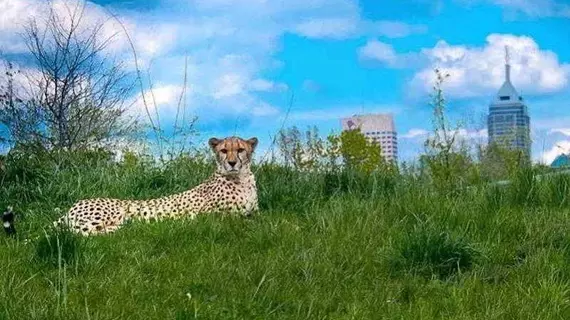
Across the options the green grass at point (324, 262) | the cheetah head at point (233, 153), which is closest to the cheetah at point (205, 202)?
the cheetah head at point (233, 153)

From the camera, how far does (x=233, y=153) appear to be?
21.9 ft

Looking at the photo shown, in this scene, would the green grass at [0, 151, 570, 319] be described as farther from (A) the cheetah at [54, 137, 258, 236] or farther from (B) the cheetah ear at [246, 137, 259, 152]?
(B) the cheetah ear at [246, 137, 259, 152]

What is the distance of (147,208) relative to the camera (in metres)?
6.53

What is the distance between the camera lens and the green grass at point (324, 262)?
4.16 meters

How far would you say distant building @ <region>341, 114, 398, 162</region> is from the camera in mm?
11700

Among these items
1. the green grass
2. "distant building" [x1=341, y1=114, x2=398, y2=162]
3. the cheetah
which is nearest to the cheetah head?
the cheetah

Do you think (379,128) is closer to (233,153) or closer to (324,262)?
(233,153)

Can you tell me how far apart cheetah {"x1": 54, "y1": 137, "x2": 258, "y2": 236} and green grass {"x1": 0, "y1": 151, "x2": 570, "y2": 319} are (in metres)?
0.26

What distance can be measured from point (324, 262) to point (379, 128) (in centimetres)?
733

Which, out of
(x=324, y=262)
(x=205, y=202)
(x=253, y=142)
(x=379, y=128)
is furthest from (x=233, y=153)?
(x=379, y=128)

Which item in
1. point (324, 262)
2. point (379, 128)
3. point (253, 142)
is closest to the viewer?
point (324, 262)

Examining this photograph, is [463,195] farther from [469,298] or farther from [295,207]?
[469,298]

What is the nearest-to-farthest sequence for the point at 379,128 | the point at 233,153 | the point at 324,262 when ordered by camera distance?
the point at 324,262
the point at 233,153
the point at 379,128

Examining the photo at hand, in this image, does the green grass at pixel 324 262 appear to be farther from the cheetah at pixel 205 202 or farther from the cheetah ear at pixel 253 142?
the cheetah ear at pixel 253 142
